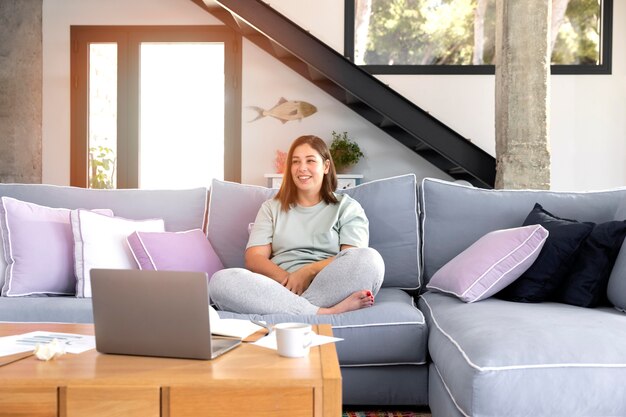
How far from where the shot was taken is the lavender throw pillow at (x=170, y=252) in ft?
9.29

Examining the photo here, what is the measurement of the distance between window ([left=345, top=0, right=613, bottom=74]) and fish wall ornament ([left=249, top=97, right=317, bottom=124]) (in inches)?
24.3

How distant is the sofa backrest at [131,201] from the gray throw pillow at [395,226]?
2.51ft

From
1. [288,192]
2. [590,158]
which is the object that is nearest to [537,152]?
[590,158]

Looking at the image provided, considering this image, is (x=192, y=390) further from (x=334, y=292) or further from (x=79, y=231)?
(x=79, y=231)

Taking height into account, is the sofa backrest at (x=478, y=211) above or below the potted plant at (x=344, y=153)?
below

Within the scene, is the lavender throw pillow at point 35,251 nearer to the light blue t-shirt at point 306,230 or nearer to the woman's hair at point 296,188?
the light blue t-shirt at point 306,230

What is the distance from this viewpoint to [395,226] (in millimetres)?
3029

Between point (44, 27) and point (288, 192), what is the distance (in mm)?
4428

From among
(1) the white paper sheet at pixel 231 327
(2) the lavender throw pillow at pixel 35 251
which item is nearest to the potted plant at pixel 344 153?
(2) the lavender throw pillow at pixel 35 251

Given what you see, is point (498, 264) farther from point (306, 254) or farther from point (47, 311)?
point (47, 311)

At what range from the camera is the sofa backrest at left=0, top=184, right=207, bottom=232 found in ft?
10.3

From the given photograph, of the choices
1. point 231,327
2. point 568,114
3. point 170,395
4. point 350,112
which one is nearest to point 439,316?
point 231,327

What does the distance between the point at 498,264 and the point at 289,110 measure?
4.00m

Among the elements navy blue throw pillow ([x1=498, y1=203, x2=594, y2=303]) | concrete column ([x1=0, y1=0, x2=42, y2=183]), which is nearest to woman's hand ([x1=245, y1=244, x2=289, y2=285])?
navy blue throw pillow ([x1=498, y1=203, x2=594, y2=303])
